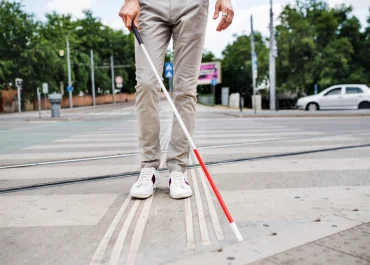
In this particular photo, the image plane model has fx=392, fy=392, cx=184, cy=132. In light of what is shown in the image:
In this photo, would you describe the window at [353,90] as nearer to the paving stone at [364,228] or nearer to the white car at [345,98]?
the white car at [345,98]

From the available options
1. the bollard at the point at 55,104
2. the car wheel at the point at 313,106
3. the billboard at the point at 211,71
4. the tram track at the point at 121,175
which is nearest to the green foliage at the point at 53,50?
the bollard at the point at 55,104

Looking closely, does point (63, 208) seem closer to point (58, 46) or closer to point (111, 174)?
point (111, 174)

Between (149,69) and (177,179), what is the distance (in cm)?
77

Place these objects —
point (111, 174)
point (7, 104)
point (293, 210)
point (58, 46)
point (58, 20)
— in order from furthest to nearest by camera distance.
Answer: point (58, 20) → point (58, 46) → point (7, 104) → point (111, 174) → point (293, 210)

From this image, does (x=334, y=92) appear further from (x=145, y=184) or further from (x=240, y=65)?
(x=240, y=65)

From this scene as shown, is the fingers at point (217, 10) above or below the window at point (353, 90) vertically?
above

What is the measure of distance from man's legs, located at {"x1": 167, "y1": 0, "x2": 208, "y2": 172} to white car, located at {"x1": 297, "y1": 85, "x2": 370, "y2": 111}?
756 inches

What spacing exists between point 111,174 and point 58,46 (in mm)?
42511

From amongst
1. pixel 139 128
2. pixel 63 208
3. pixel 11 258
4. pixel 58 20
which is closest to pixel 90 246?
pixel 11 258

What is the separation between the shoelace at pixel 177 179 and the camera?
2.62 m

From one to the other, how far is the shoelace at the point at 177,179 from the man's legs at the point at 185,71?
0.06m

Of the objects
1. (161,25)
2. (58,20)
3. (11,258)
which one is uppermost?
(58,20)

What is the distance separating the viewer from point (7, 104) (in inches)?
1368

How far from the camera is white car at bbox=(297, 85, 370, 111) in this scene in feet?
66.1
